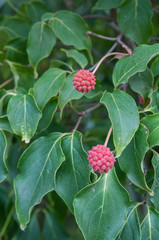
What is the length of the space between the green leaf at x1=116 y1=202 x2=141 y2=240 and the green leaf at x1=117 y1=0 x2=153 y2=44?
1.60ft

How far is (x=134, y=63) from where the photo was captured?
785 mm

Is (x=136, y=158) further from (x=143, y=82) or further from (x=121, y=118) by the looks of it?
(x=143, y=82)

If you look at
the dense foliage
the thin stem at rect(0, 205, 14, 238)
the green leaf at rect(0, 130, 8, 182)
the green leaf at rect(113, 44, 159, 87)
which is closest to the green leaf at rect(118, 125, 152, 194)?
the dense foliage

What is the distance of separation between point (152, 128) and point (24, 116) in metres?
0.27

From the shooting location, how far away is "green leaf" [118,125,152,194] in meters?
0.71

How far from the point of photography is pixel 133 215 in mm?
761

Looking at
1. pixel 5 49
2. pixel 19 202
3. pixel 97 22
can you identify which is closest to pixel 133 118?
pixel 19 202

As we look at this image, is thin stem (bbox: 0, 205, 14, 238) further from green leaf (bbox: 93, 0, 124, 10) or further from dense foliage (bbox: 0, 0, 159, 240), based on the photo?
green leaf (bbox: 93, 0, 124, 10)

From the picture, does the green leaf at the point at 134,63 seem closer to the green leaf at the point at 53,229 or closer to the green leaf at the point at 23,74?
the green leaf at the point at 23,74

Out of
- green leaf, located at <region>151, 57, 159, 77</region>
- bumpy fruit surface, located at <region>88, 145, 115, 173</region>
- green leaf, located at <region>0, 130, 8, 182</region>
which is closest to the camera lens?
bumpy fruit surface, located at <region>88, 145, 115, 173</region>

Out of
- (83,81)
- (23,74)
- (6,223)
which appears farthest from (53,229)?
(83,81)

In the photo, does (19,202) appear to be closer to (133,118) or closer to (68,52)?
(133,118)

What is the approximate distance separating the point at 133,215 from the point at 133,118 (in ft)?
0.68

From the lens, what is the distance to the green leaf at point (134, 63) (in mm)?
759
